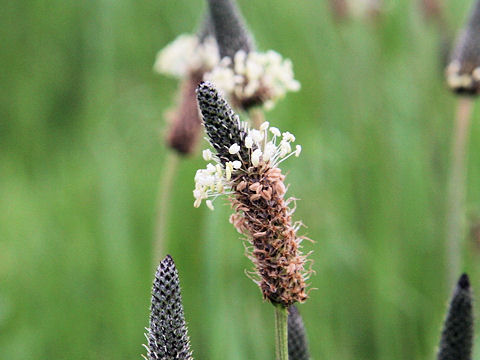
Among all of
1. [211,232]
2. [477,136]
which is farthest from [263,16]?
[211,232]

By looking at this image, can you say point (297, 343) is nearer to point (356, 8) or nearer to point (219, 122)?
point (219, 122)

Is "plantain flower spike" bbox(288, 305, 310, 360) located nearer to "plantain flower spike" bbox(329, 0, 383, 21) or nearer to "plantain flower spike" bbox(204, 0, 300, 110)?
"plantain flower spike" bbox(204, 0, 300, 110)

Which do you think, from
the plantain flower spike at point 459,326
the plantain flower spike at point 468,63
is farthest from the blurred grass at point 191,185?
the plantain flower spike at point 459,326

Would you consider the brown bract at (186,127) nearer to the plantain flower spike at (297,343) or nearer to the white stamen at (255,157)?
the plantain flower spike at (297,343)

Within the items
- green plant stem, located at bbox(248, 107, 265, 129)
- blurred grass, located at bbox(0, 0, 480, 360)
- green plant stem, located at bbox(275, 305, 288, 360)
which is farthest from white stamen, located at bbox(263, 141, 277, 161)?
blurred grass, located at bbox(0, 0, 480, 360)

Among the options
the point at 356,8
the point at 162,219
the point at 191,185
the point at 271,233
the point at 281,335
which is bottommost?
the point at 281,335

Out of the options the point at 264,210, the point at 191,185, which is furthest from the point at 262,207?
the point at 191,185
